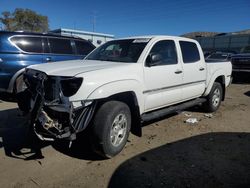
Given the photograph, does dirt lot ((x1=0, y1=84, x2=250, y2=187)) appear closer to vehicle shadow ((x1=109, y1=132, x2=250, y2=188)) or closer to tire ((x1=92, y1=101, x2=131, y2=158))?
vehicle shadow ((x1=109, y1=132, x2=250, y2=188))

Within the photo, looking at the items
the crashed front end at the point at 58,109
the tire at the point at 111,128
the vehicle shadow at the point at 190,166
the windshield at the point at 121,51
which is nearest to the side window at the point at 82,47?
the windshield at the point at 121,51

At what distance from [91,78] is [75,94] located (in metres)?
0.32

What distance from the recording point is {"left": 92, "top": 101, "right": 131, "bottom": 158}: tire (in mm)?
3789

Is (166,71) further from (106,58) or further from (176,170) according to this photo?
(176,170)

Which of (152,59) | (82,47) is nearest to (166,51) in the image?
(152,59)

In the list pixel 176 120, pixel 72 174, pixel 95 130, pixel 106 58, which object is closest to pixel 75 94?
pixel 95 130

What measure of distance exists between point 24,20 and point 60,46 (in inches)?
1908

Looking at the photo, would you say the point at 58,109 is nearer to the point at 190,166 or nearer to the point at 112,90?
the point at 112,90

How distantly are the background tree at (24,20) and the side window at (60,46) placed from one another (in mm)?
44141

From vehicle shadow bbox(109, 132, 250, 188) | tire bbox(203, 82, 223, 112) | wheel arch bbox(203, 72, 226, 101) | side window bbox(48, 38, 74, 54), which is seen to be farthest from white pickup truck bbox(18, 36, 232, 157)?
side window bbox(48, 38, 74, 54)

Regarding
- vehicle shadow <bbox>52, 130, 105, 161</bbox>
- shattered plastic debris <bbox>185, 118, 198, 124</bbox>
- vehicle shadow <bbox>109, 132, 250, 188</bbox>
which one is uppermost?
shattered plastic debris <bbox>185, 118, 198, 124</bbox>

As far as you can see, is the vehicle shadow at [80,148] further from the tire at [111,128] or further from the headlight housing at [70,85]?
the headlight housing at [70,85]

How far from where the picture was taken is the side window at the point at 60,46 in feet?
25.9

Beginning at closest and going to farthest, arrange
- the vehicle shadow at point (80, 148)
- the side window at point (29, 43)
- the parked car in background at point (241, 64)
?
the vehicle shadow at point (80, 148)
the side window at point (29, 43)
the parked car in background at point (241, 64)
